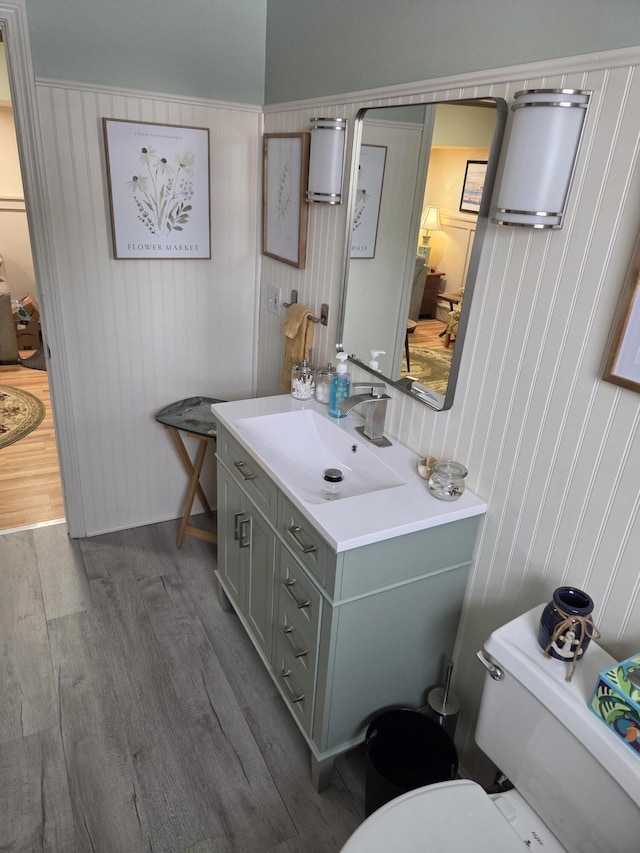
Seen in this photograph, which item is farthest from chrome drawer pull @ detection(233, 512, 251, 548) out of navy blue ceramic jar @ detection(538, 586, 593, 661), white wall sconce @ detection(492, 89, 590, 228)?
white wall sconce @ detection(492, 89, 590, 228)

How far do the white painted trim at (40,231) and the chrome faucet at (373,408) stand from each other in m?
1.34

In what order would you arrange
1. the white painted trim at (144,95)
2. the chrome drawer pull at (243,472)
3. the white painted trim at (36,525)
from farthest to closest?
the white painted trim at (36,525) → the white painted trim at (144,95) → the chrome drawer pull at (243,472)

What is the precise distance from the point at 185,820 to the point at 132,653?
2.24ft

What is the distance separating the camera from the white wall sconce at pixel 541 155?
45.7 inches

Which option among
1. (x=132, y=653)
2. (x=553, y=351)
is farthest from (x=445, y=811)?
(x=132, y=653)

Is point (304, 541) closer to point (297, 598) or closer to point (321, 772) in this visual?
point (297, 598)

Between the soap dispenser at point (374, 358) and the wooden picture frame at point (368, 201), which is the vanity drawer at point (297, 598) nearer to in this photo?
the soap dispenser at point (374, 358)

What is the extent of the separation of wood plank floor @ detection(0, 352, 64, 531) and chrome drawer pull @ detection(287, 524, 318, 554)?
72.0 inches

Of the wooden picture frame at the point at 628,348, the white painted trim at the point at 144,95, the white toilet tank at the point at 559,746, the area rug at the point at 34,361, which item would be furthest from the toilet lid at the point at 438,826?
the area rug at the point at 34,361

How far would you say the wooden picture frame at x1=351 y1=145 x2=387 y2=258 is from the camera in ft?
6.01

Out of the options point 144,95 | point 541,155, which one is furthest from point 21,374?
point 541,155

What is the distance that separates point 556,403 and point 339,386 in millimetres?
808

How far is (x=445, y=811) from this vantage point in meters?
1.22

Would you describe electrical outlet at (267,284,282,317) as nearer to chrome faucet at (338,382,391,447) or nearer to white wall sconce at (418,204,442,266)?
chrome faucet at (338,382,391,447)
